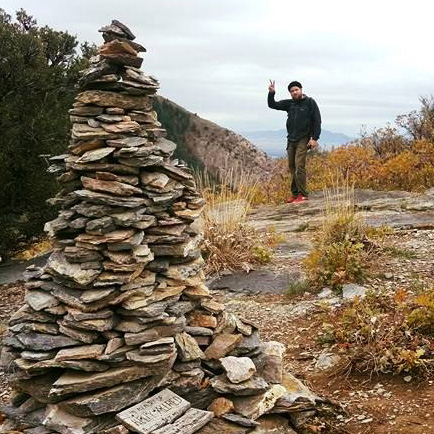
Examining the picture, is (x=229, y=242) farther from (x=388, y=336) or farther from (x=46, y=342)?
(x=46, y=342)

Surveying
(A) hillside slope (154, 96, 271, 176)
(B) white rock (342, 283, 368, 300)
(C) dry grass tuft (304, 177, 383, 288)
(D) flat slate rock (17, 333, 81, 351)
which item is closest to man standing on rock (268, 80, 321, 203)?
(C) dry grass tuft (304, 177, 383, 288)

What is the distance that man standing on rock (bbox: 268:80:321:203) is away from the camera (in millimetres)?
12711

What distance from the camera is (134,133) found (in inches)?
191

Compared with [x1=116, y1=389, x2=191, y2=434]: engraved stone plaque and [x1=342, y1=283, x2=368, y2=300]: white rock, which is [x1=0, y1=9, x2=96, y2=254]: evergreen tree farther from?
[x1=116, y1=389, x2=191, y2=434]: engraved stone plaque

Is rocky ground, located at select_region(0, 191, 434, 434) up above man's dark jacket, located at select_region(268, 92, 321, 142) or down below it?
below

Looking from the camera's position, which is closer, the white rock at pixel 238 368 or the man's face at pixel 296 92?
the white rock at pixel 238 368

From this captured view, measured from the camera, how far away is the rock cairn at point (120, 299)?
173 inches

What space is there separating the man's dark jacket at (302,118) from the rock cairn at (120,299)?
807 cm

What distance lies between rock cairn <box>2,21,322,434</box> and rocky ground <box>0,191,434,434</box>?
71 centimetres

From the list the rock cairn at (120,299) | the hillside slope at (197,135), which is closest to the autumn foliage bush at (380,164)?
the rock cairn at (120,299)

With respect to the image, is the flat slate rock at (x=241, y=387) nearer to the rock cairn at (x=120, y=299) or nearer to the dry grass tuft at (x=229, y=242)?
the rock cairn at (x=120, y=299)

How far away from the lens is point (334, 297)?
24.9ft

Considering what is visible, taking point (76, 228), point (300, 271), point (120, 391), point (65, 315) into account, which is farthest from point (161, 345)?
point (300, 271)

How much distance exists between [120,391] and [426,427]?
230cm
